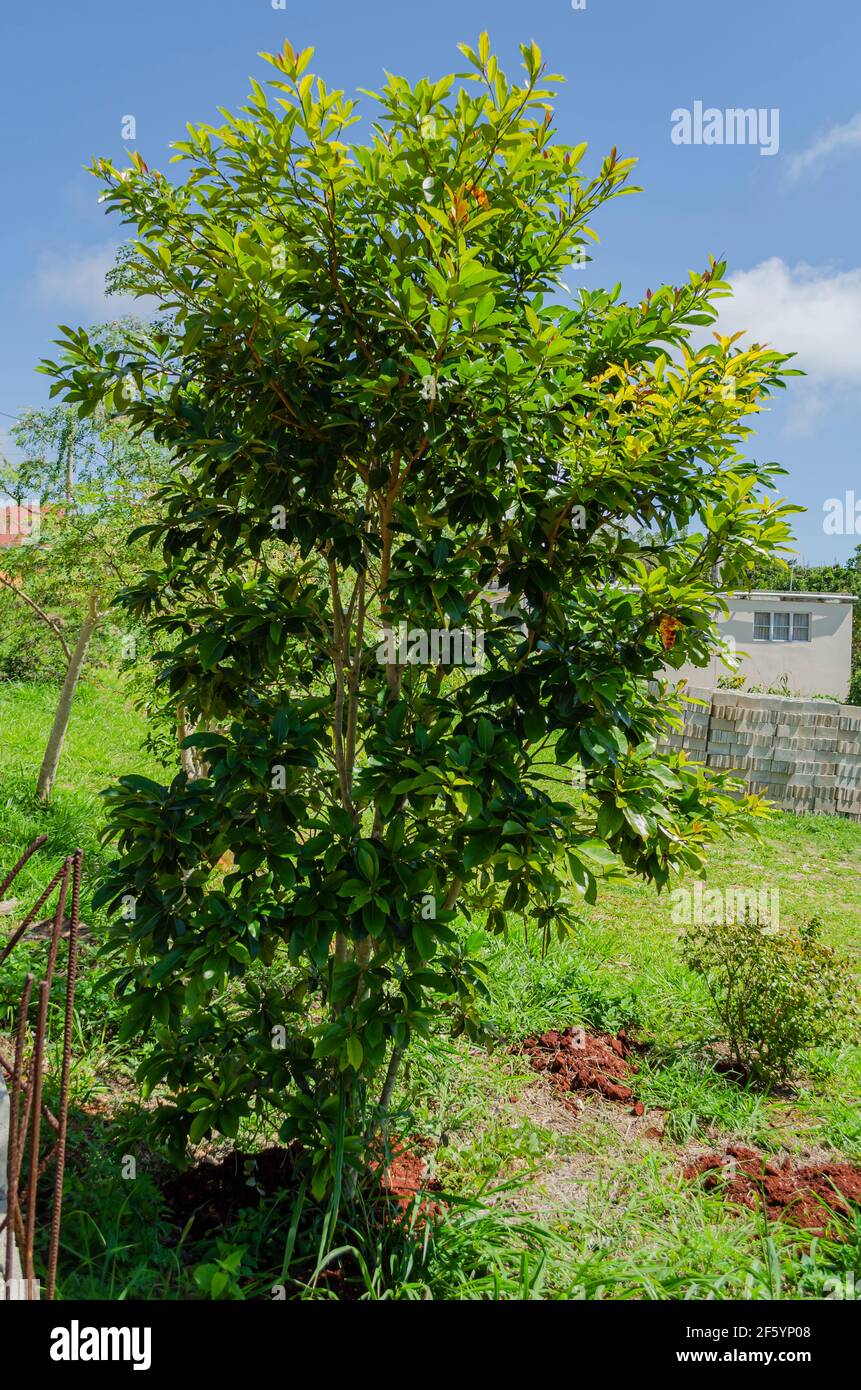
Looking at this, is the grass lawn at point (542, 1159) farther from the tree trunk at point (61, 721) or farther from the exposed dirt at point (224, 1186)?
the tree trunk at point (61, 721)

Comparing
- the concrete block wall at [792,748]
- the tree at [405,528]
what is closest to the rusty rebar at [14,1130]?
the tree at [405,528]

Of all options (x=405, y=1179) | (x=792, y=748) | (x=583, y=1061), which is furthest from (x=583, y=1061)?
(x=792, y=748)

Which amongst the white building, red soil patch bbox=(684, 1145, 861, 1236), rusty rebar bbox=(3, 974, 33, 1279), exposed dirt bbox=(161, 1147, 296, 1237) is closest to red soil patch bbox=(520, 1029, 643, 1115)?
red soil patch bbox=(684, 1145, 861, 1236)

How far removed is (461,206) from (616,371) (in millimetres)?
609

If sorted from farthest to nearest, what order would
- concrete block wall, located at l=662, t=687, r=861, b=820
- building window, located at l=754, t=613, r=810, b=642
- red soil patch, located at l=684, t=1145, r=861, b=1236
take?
1. building window, located at l=754, t=613, r=810, b=642
2. concrete block wall, located at l=662, t=687, r=861, b=820
3. red soil patch, located at l=684, t=1145, r=861, b=1236

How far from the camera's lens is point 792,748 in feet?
34.7

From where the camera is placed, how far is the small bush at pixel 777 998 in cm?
386

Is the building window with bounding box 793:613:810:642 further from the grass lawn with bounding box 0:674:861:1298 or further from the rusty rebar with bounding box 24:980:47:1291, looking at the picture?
the rusty rebar with bounding box 24:980:47:1291

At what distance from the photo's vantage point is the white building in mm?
21219

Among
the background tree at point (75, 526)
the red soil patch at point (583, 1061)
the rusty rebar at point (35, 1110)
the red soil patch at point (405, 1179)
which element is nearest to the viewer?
the rusty rebar at point (35, 1110)

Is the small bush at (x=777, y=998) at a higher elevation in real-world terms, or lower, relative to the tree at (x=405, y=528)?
lower

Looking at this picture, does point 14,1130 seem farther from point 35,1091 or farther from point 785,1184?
point 785,1184

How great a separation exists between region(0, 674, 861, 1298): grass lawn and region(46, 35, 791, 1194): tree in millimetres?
378

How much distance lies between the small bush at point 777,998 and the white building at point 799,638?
18104 mm
